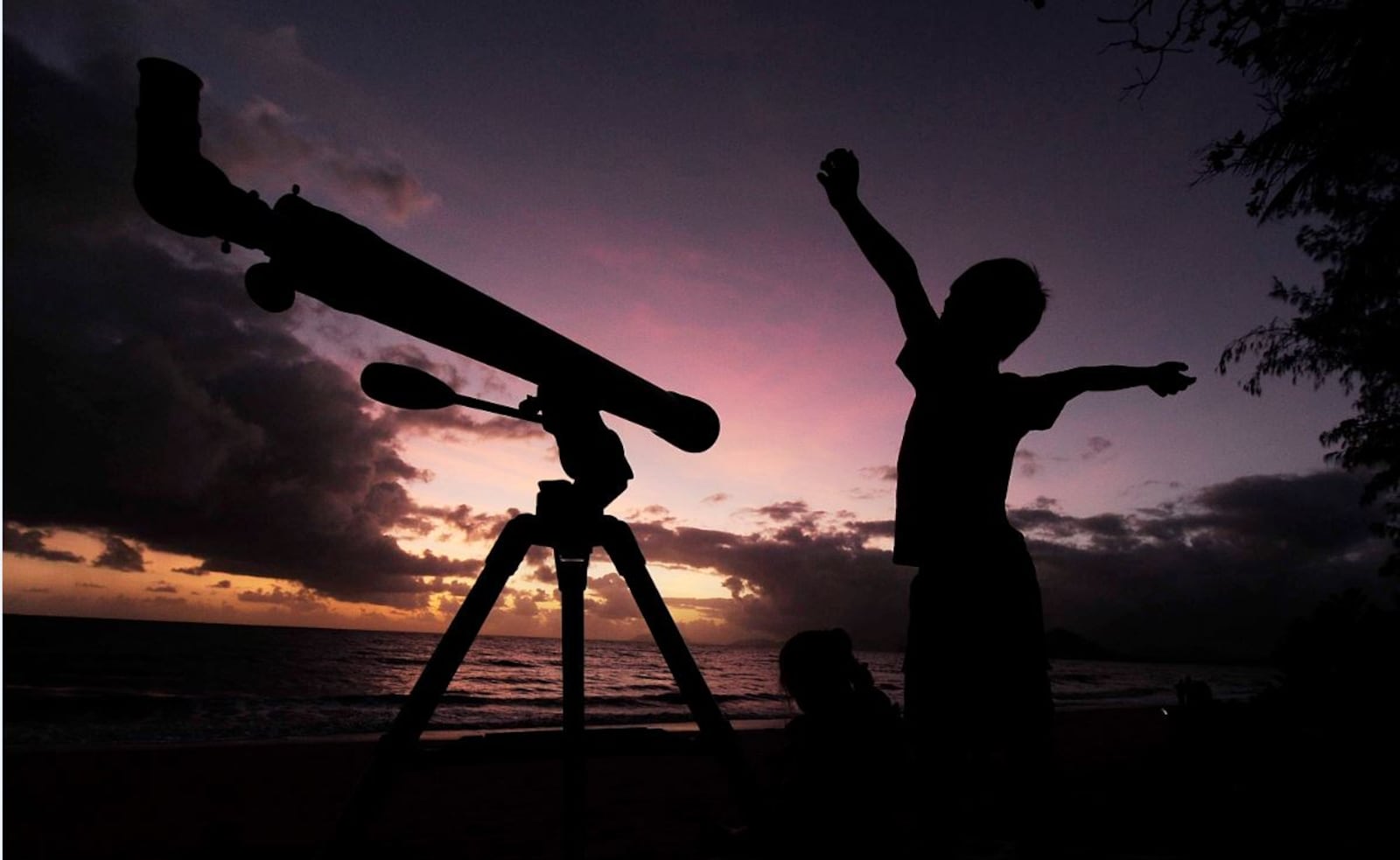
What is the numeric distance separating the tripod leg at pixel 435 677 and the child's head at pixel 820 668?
3.54 feet

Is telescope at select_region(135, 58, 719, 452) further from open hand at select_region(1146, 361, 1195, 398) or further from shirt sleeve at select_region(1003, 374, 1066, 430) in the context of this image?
open hand at select_region(1146, 361, 1195, 398)

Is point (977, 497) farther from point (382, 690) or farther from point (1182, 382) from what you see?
point (382, 690)

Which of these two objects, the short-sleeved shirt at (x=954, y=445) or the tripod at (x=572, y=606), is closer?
the tripod at (x=572, y=606)

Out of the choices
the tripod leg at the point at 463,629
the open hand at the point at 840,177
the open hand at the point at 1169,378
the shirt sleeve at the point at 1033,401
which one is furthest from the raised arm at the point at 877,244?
the tripod leg at the point at 463,629

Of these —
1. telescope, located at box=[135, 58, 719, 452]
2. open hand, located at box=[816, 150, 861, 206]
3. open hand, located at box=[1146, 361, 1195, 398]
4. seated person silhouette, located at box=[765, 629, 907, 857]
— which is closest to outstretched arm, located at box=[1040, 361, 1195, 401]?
open hand, located at box=[1146, 361, 1195, 398]

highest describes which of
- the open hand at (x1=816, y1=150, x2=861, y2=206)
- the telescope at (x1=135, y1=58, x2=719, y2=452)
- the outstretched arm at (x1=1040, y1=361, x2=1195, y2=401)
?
the open hand at (x1=816, y1=150, x2=861, y2=206)

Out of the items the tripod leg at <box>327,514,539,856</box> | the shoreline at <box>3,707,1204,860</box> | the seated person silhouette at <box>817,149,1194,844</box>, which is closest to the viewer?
the tripod leg at <box>327,514,539,856</box>

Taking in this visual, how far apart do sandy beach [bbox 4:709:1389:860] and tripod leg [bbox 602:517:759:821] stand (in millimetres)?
77

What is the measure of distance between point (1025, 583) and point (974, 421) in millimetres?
503

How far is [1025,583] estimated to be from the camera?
218 centimetres

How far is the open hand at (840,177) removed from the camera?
82.7 inches

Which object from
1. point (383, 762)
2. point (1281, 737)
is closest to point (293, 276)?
point (383, 762)

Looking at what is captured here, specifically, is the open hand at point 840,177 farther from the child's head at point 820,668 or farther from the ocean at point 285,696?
the ocean at point 285,696

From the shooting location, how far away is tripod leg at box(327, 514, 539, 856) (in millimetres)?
1781
